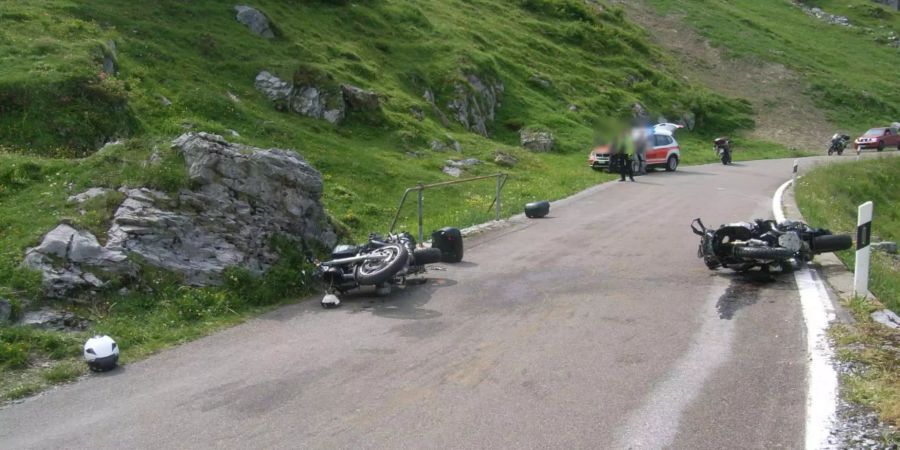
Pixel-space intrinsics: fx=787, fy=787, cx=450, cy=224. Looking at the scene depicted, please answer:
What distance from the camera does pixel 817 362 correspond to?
659 centimetres

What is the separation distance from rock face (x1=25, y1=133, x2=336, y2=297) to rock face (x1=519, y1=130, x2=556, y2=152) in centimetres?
2335

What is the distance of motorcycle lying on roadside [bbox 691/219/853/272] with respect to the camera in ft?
32.5

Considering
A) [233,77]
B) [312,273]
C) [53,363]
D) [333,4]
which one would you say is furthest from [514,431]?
[333,4]

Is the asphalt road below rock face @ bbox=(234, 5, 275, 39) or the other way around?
below

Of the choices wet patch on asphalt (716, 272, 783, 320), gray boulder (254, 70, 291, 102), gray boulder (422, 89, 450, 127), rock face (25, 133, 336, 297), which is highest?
gray boulder (254, 70, 291, 102)

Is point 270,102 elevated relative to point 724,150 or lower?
elevated

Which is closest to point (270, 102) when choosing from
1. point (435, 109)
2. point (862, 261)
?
point (435, 109)

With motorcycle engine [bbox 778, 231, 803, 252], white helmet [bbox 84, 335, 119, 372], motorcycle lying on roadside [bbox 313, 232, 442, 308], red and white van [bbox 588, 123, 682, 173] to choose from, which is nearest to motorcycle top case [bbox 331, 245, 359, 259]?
motorcycle lying on roadside [bbox 313, 232, 442, 308]

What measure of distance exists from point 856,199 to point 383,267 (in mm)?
23156

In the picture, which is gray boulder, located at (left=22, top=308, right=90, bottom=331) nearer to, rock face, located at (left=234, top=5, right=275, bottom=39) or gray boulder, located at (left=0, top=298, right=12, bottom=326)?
gray boulder, located at (left=0, top=298, right=12, bottom=326)

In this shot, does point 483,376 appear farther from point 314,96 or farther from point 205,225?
point 314,96

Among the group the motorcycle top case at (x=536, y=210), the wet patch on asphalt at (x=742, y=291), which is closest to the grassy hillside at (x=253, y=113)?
the motorcycle top case at (x=536, y=210)

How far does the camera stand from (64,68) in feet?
55.1

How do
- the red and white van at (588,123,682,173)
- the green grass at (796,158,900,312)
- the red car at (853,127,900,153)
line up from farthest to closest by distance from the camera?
1. the red car at (853,127,900,153)
2. the red and white van at (588,123,682,173)
3. the green grass at (796,158,900,312)
